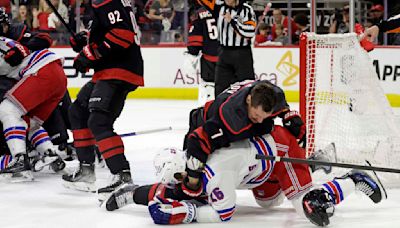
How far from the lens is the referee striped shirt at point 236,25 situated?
20.3 ft

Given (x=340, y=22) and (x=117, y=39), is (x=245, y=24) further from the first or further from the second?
(x=340, y=22)

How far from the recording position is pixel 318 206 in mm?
3660

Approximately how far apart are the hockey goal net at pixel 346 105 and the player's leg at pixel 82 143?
1.22 m

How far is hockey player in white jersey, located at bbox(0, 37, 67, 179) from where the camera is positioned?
5055 millimetres

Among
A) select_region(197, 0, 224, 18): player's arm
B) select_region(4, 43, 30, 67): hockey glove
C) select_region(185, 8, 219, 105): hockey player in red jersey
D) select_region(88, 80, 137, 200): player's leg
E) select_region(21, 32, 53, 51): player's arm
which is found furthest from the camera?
select_region(185, 8, 219, 105): hockey player in red jersey

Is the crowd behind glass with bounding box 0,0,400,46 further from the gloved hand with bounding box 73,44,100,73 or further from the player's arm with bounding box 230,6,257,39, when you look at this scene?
the gloved hand with bounding box 73,44,100,73

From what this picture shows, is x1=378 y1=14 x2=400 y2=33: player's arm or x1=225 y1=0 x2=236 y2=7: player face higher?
x1=225 y1=0 x2=236 y2=7: player face

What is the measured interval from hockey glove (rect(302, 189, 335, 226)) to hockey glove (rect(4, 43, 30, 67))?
2184 millimetres

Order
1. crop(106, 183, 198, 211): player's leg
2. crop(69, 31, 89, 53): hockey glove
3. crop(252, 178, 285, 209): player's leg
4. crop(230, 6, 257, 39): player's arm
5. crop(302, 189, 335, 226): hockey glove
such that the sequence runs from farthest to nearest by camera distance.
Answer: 1. crop(230, 6, 257, 39): player's arm
2. crop(69, 31, 89, 53): hockey glove
3. crop(252, 178, 285, 209): player's leg
4. crop(106, 183, 198, 211): player's leg
5. crop(302, 189, 335, 226): hockey glove

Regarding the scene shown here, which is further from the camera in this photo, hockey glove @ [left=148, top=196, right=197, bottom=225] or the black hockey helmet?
the black hockey helmet

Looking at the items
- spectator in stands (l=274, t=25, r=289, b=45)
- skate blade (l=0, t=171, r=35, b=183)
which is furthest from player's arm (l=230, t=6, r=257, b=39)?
spectator in stands (l=274, t=25, r=289, b=45)

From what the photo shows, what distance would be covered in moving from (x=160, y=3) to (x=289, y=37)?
1674 millimetres

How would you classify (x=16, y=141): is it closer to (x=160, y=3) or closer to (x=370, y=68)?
(x=370, y=68)

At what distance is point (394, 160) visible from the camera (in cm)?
473
